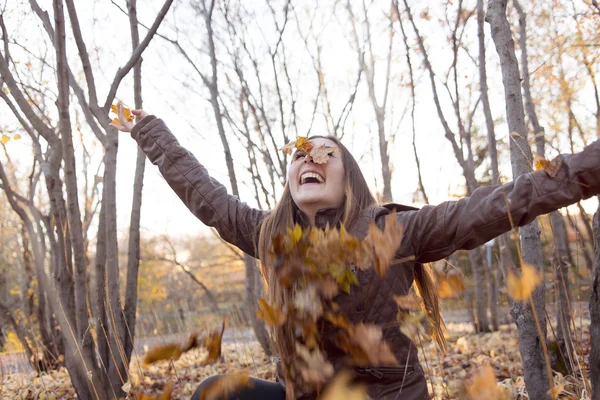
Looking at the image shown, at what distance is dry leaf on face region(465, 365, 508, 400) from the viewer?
0.96m

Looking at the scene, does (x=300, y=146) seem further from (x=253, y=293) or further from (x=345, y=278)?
(x=253, y=293)

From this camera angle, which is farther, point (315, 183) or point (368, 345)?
point (315, 183)

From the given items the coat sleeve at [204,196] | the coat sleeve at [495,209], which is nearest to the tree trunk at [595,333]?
the coat sleeve at [495,209]

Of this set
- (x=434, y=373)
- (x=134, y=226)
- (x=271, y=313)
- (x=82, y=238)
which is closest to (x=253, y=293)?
(x=434, y=373)

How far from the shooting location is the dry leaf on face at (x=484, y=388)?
961 millimetres

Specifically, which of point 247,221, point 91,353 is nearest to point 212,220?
point 247,221

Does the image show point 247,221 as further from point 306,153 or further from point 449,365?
point 449,365

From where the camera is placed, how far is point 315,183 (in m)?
1.74

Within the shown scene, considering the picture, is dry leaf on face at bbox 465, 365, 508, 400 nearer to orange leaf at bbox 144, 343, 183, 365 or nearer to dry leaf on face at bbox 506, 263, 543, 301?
dry leaf on face at bbox 506, 263, 543, 301

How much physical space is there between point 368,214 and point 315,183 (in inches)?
9.1

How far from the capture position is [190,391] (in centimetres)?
360

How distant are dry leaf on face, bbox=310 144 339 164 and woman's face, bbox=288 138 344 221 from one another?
0.14 feet

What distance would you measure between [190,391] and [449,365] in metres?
2.08

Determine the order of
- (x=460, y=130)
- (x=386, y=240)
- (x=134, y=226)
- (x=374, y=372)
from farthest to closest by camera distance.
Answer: (x=460, y=130), (x=134, y=226), (x=374, y=372), (x=386, y=240)
